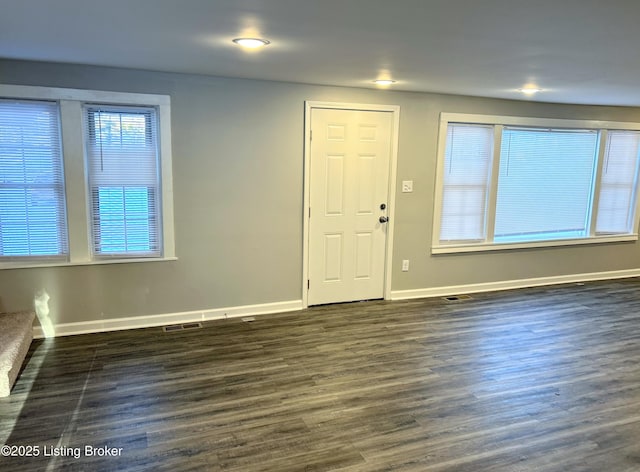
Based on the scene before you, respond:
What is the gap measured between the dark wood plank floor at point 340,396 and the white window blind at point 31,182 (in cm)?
84

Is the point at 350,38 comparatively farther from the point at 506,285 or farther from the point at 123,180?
the point at 506,285

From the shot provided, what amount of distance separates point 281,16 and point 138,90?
85.2 inches

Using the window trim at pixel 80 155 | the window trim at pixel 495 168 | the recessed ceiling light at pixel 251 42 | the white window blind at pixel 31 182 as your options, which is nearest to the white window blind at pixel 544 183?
the window trim at pixel 495 168

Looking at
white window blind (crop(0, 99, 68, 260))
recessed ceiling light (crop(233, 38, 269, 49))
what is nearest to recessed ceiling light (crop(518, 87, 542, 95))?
recessed ceiling light (crop(233, 38, 269, 49))

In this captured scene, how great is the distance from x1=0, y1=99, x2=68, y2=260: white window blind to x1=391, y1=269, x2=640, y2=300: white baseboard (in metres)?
3.33

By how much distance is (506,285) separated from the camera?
219 inches

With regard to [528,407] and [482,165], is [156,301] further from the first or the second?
[482,165]

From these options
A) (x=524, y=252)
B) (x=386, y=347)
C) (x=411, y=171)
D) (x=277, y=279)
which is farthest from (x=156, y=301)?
(x=524, y=252)

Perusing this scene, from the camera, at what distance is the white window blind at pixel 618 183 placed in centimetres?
586

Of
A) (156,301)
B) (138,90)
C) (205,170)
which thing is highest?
(138,90)

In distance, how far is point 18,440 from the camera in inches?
96.7

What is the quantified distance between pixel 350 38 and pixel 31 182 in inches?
110

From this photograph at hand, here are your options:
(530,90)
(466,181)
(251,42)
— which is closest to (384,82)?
(530,90)

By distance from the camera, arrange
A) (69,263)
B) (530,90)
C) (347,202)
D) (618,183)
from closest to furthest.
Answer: (69,263), (530,90), (347,202), (618,183)
